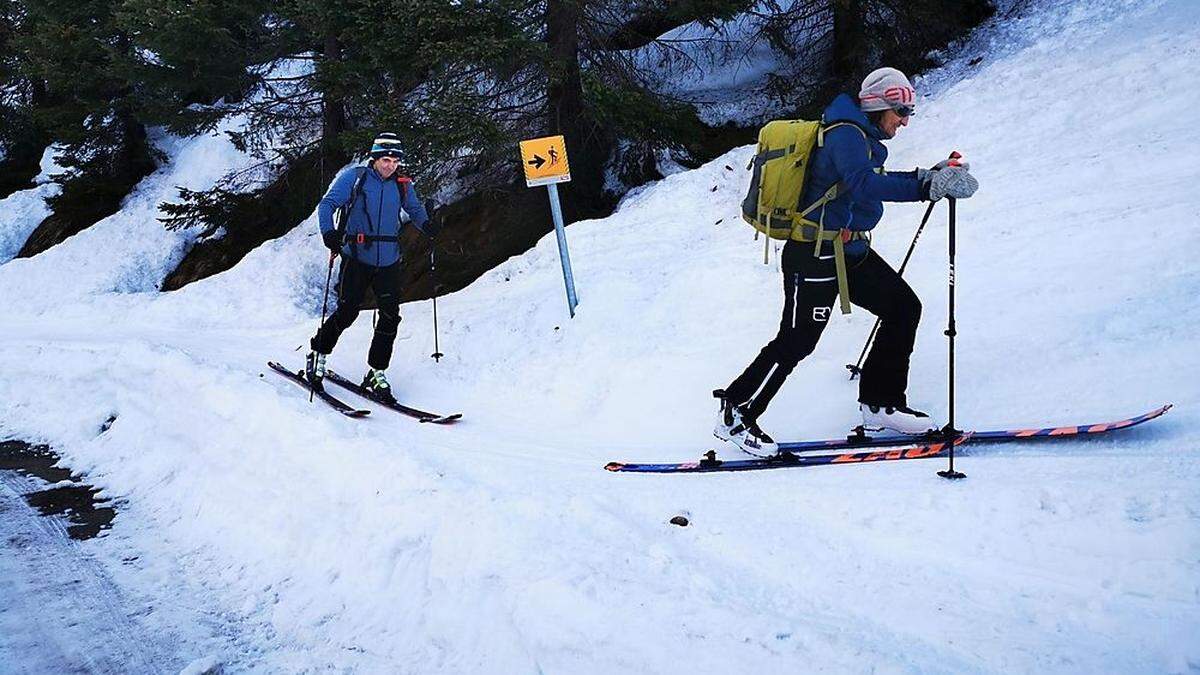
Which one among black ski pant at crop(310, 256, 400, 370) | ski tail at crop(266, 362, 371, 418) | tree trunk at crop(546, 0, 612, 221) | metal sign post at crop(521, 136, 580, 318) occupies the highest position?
tree trunk at crop(546, 0, 612, 221)

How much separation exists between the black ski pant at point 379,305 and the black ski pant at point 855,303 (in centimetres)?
429

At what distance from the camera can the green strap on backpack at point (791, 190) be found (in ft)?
15.5

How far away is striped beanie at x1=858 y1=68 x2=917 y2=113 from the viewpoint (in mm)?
4570

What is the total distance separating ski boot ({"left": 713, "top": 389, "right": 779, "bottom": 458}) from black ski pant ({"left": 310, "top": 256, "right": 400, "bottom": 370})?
4.03 m

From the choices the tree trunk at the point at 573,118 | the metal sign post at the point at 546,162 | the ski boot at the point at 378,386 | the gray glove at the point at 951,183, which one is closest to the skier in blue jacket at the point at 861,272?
the gray glove at the point at 951,183

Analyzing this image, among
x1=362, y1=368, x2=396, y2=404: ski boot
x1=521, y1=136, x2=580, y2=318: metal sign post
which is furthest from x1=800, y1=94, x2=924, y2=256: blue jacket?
x1=362, y1=368, x2=396, y2=404: ski boot

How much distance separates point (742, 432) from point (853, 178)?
5.92ft

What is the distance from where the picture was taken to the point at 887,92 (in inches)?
180

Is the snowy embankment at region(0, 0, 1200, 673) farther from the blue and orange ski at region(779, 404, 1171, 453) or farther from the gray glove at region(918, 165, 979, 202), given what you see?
the gray glove at region(918, 165, 979, 202)

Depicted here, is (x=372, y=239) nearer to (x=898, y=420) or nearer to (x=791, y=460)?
(x=791, y=460)

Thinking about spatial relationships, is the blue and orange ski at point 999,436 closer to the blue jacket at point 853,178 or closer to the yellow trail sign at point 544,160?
the blue jacket at point 853,178

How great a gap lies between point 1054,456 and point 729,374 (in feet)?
9.86

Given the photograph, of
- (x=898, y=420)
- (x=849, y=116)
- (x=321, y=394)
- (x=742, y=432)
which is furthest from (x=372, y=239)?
(x=898, y=420)

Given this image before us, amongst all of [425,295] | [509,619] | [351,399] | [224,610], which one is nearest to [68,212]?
[425,295]
